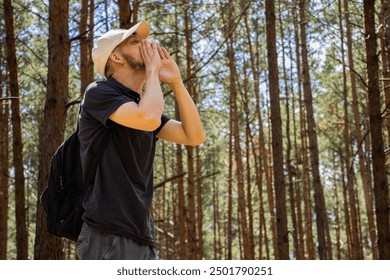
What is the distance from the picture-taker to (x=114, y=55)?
221 centimetres

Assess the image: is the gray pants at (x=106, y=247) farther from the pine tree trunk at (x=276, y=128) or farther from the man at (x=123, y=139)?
the pine tree trunk at (x=276, y=128)

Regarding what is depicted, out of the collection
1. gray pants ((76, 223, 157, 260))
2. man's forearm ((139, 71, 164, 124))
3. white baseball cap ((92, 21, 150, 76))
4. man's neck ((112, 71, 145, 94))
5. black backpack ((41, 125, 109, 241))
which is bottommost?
gray pants ((76, 223, 157, 260))

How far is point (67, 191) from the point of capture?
215cm

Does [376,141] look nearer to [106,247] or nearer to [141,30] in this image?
[141,30]

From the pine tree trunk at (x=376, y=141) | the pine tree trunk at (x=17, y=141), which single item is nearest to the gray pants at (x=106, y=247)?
the pine tree trunk at (x=376, y=141)

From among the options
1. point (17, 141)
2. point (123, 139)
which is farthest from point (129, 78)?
point (17, 141)

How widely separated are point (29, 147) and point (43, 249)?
13614 mm

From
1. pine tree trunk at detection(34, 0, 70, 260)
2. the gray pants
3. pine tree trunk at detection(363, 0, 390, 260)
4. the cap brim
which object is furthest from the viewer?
pine tree trunk at detection(363, 0, 390, 260)

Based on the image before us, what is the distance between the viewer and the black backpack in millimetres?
2076

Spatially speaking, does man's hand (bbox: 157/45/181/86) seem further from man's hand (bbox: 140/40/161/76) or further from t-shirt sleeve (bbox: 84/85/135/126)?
t-shirt sleeve (bbox: 84/85/135/126)

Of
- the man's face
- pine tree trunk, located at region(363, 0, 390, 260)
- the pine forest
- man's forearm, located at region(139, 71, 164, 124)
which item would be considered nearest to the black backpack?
man's forearm, located at region(139, 71, 164, 124)

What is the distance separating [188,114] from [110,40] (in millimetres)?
389
